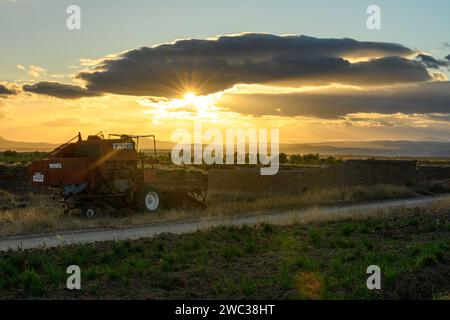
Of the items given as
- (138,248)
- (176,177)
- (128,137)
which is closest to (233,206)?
(176,177)

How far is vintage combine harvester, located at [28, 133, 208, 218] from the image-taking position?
976 inches

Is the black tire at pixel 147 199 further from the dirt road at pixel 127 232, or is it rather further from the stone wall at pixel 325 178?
the stone wall at pixel 325 178

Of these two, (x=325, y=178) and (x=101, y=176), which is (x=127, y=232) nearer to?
(x=101, y=176)

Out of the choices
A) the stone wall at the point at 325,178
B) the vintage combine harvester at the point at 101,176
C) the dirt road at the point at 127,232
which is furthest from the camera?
the stone wall at the point at 325,178

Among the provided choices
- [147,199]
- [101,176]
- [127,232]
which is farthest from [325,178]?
[127,232]

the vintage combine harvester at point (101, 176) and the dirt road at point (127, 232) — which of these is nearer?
the dirt road at point (127, 232)

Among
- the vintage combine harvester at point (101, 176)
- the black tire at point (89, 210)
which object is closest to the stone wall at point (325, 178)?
the vintage combine harvester at point (101, 176)

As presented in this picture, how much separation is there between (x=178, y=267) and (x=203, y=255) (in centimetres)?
117

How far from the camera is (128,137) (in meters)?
26.4

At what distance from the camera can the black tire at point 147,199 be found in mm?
25656

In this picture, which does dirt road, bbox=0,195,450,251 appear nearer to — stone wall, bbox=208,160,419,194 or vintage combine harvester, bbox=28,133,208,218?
vintage combine harvester, bbox=28,133,208,218

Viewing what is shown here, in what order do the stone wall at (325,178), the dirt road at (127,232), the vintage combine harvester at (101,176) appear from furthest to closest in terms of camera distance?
the stone wall at (325,178) < the vintage combine harvester at (101,176) < the dirt road at (127,232)

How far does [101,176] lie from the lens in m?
25.3
